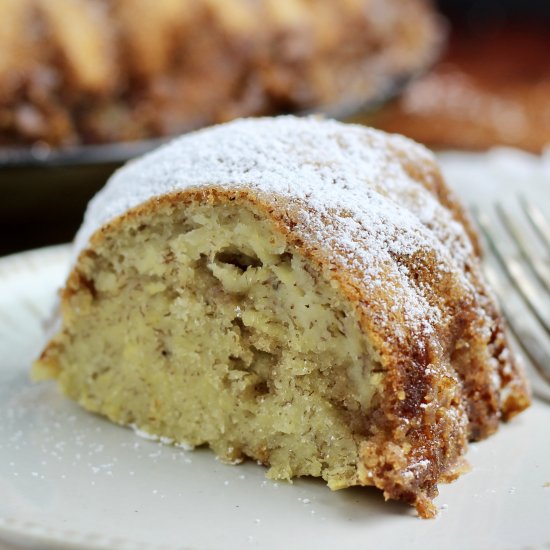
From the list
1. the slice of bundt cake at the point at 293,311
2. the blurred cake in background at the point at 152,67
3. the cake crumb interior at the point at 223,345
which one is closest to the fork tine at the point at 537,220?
the slice of bundt cake at the point at 293,311

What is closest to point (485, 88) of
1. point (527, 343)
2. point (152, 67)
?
point (152, 67)

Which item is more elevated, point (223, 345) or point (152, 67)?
point (223, 345)

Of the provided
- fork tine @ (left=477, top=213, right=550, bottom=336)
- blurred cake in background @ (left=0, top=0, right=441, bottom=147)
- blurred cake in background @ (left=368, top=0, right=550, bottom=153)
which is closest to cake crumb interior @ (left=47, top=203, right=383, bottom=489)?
fork tine @ (left=477, top=213, right=550, bottom=336)

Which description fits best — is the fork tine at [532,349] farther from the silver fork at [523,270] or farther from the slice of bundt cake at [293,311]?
the slice of bundt cake at [293,311]

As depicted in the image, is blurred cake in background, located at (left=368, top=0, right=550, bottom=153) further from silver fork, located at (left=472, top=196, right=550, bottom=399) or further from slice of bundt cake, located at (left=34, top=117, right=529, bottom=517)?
slice of bundt cake, located at (left=34, top=117, right=529, bottom=517)

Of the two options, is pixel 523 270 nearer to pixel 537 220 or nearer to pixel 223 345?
pixel 537 220
